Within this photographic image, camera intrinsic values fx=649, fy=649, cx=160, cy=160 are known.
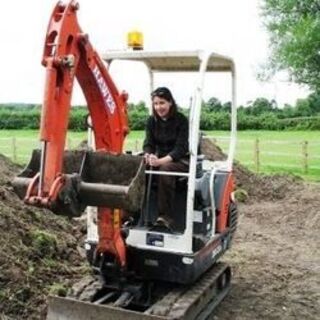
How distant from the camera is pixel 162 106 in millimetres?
6098

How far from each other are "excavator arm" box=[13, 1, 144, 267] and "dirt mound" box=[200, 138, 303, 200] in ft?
28.0

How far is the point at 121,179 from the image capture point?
199 inches

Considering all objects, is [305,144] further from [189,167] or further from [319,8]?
[189,167]

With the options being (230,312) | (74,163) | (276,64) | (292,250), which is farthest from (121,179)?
(276,64)

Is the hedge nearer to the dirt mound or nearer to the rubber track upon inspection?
the dirt mound

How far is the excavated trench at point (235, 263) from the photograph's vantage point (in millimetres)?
6676

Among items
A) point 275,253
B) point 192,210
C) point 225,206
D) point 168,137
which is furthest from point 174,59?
point 275,253

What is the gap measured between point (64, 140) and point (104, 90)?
0.65 metres

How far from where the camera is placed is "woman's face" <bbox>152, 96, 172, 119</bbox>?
6094 mm

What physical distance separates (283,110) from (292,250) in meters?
49.8

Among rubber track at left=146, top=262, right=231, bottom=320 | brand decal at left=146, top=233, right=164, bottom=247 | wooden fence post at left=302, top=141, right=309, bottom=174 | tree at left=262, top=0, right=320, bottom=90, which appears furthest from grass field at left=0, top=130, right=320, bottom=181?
brand decal at left=146, top=233, right=164, bottom=247

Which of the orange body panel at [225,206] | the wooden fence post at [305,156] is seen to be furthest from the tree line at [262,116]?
the orange body panel at [225,206]

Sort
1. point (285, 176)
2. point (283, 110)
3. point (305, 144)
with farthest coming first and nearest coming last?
1. point (283, 110)
2. point (305, 144)
3. point (285, 176)

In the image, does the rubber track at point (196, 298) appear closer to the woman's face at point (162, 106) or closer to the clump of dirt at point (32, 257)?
the clump of dirt at point (32, 257)
